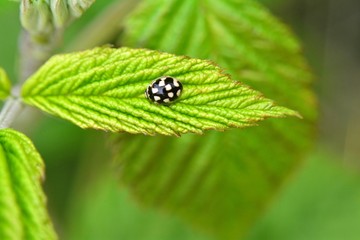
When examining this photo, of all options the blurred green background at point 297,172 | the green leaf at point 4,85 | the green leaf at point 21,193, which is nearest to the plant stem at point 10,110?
the green leaf at point 4,85

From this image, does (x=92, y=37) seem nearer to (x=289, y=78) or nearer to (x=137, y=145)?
(x=137, y=145)

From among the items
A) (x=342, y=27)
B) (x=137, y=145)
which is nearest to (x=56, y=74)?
(x=137, y=145)

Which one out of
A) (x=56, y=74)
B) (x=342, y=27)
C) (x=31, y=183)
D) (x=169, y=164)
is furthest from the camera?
(x=342, y=27)

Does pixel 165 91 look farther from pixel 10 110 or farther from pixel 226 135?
pixel 226 135

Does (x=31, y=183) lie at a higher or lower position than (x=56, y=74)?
lower

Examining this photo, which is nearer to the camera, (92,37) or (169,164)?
(169,164)

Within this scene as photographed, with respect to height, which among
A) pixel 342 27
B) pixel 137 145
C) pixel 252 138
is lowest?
pixel 137 145

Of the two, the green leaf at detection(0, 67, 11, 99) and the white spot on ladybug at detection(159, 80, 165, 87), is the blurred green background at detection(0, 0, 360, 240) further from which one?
the white spot on ladybug at detection(159, 80, 165, 87)
